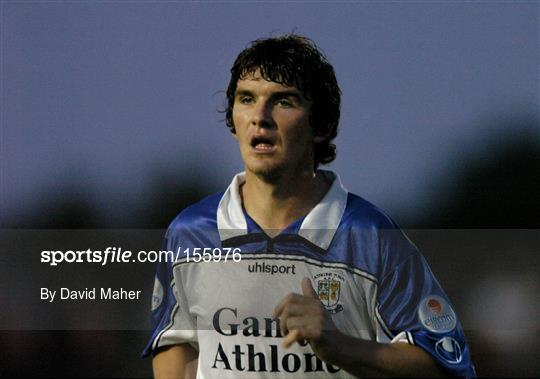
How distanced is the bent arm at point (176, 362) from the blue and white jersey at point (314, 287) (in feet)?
0.11

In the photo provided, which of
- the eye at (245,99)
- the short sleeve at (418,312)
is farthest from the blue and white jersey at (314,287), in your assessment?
the eye at (245,99)

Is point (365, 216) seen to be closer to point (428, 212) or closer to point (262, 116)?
point (428, 212)

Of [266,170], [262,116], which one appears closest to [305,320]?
[266,170]

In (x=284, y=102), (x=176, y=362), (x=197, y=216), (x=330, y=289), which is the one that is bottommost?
(x=176, y=362)

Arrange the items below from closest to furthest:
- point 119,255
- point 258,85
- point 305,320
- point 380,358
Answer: point 305,320 < point 380,358 < point 258,85 < point 119,255

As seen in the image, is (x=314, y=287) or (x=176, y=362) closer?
(x=314, y=287)

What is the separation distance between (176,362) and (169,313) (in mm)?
156

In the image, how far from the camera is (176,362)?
3.81 metres

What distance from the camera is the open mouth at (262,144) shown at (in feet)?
12.1

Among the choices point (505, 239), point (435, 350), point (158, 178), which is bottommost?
point (435, 350)

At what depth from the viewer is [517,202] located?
3771 millimetres

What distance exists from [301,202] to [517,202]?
676 millimetres

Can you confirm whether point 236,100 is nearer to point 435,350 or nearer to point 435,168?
point 435,168

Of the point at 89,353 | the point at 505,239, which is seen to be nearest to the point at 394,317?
the point at 505,239
